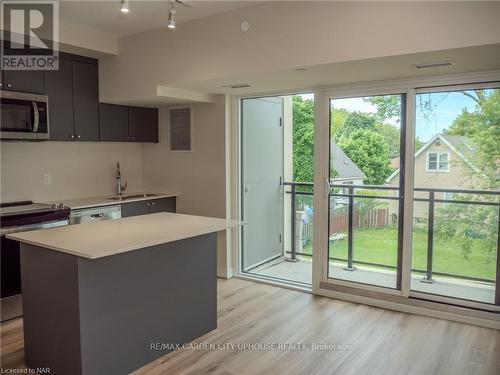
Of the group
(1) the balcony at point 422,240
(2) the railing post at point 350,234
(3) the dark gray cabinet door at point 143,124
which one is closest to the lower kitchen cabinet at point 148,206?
(3) the dark gray cabinet door at point 143,124

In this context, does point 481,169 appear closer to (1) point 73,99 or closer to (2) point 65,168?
(1) point 73,99

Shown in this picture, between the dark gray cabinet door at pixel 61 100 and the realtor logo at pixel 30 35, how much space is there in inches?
3.6

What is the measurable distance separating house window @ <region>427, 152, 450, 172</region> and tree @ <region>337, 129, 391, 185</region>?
0.36m

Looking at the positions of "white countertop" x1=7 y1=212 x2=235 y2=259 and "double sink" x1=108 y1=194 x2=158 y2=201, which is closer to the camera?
"white countertop" x1=7 y1=212 x2=235 y2=259

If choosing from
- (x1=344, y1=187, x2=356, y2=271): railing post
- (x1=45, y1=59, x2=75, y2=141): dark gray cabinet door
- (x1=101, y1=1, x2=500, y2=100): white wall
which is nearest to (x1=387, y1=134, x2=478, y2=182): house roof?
(x1=344, y1=187, x2=356, y2=271): railing post

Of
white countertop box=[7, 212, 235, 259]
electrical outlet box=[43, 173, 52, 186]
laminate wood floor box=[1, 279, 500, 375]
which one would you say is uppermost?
electrical outlet box=[43, 173, 52, 186]

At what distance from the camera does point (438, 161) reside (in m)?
3.60

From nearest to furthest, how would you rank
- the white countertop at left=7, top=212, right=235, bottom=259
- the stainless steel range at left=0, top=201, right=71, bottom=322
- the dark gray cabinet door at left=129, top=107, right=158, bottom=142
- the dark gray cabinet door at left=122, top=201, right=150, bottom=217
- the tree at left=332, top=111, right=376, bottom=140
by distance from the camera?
the white countertop at left=7, top=212, right=235, bottom=259 → the stainless steel range at left=0, top=201, right=71, bottom=322 → the tree at left=332, top=111, right=376, bottom=140 → the dark gray cabinet door at left=122, top=201, right=150, bottom=217 → the dark gray cabinet door at left=129, top=107, right=158, bottom=142

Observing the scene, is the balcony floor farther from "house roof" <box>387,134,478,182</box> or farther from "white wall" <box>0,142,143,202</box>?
"white wall" <box>0,142,143,202</box>

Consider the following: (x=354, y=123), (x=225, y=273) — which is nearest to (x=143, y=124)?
(x=225, y=273)

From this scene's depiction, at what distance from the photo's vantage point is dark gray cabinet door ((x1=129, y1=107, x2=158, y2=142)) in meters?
4.84

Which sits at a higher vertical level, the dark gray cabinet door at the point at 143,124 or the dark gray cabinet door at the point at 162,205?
the dark gray cabinet door at the point at 143,124

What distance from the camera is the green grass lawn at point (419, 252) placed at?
351 centimetres

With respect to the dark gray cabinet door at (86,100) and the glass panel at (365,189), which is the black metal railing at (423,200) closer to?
the glass panel at (365,189)
